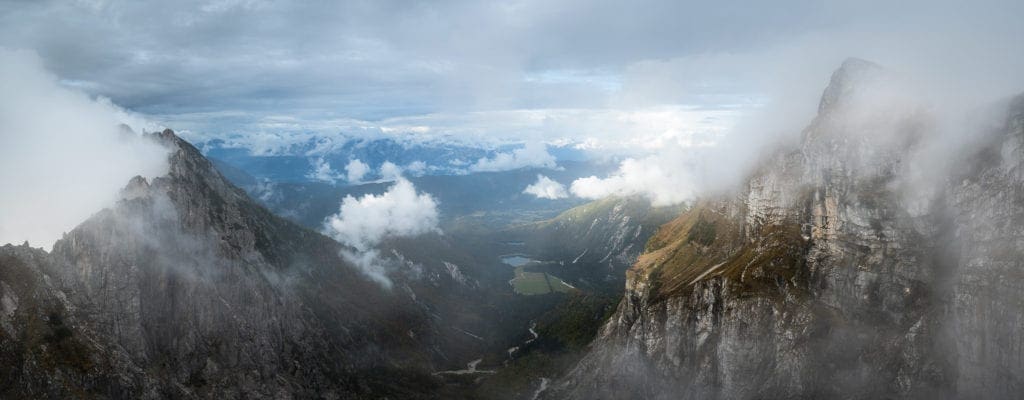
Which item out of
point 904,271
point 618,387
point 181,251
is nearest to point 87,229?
point 181,251

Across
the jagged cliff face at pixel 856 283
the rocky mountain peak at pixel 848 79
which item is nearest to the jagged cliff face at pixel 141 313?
the jagged cliff face at pixel 856 283

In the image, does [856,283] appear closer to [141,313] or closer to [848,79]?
[848,79]

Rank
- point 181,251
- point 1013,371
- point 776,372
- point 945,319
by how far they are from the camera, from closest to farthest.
Answer: 1. point 1013,371
2. point 945,319
3. point 776,372
4. point 181,251

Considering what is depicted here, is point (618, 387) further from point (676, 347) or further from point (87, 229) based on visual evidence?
point (87, 229)

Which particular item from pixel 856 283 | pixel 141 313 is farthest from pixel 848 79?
pixel 141 313

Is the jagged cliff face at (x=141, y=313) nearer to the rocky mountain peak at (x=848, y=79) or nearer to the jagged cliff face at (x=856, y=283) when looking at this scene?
the jagged cliff face at (x=856, y=283)

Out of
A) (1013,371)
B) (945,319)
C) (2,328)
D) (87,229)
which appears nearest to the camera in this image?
(1013,371)

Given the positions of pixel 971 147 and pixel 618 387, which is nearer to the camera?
pixel 971 147

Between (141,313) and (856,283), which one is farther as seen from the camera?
(141,313)
